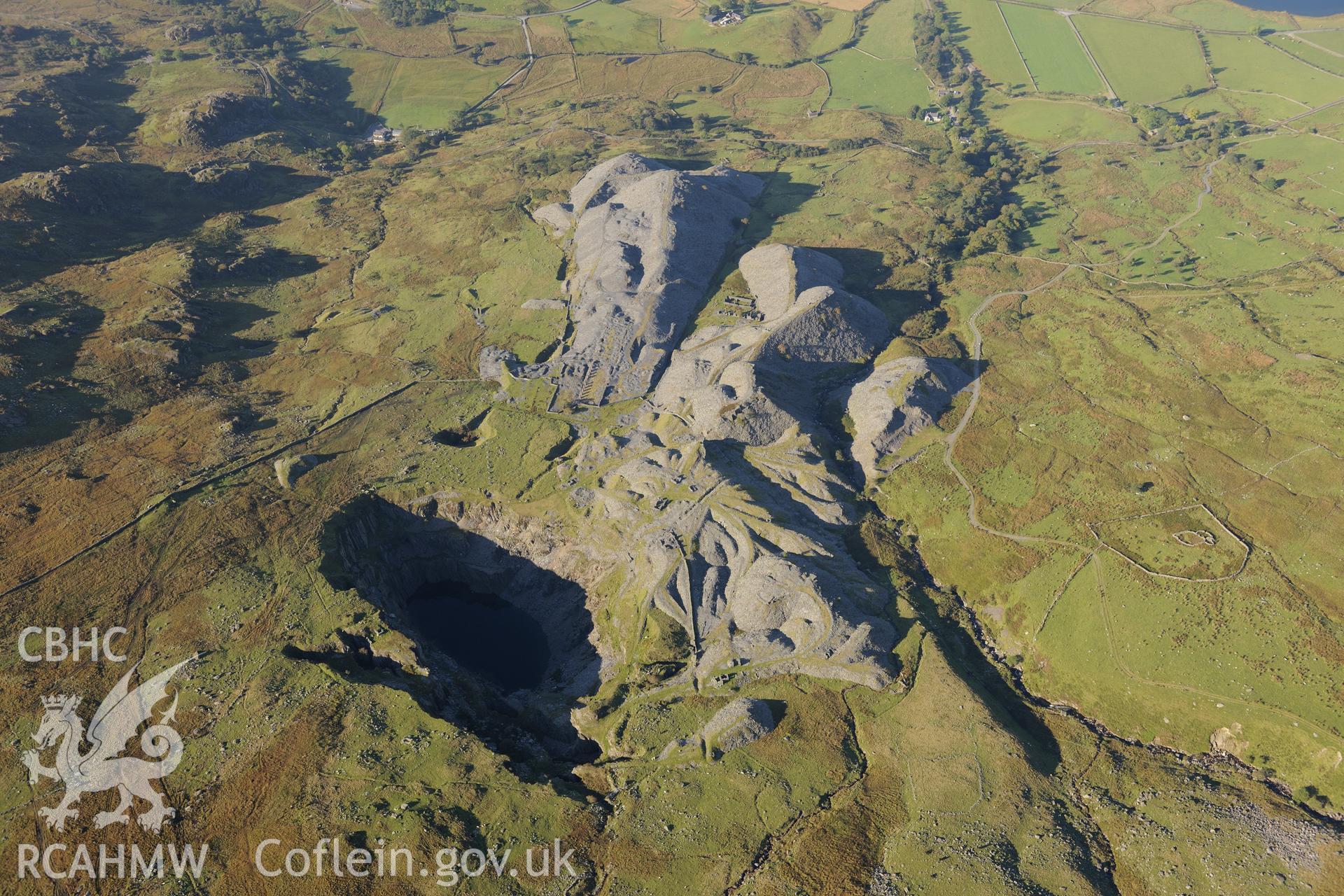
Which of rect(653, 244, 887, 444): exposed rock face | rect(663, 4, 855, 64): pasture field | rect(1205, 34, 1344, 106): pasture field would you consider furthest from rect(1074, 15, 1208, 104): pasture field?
rect(653, 244, 887, 444): exposed rock face

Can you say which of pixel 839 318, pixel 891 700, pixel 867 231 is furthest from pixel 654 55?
pixel 891 700

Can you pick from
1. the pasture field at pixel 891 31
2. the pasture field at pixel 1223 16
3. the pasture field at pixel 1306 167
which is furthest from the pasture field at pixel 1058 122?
the pasture field at pixel 1223 16

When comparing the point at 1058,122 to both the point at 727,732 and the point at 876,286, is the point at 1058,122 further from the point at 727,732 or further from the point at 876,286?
the point at 727,732

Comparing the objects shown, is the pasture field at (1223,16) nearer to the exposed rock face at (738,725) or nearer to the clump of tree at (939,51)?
the clump of tree at (939,51)

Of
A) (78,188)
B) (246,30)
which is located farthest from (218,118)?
(246,30)

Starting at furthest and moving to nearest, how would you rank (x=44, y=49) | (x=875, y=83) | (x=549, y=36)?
1. (x=549, y=36)
2. (x=875, y=83)
3. (x=44, y=49)
